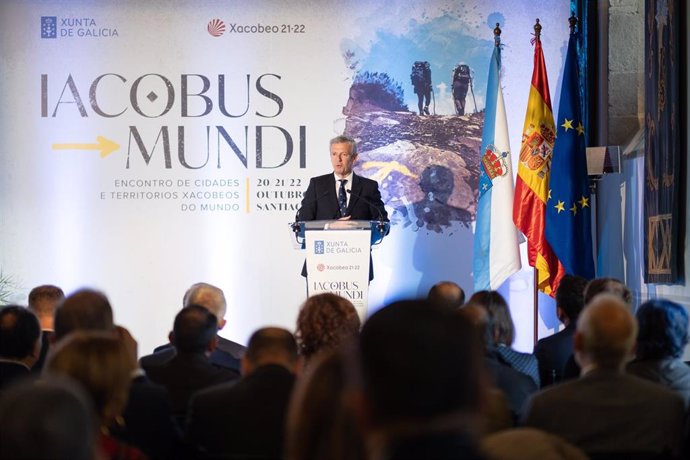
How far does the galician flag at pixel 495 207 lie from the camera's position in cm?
807

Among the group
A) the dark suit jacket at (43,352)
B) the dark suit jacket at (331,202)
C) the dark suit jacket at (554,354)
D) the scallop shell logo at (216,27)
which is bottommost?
the dark suit jacket at (554,354)

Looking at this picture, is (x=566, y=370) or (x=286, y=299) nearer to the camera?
(x=566, y=370)

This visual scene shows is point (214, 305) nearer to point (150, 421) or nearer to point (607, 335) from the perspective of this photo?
point (150, 421)

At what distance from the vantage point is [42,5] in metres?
9.40

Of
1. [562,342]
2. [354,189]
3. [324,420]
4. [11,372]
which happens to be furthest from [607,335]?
[354,189]

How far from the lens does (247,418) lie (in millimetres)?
2951

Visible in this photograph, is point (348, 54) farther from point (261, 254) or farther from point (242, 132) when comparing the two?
point (261, 254)

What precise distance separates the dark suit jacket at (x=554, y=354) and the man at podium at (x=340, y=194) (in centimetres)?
266

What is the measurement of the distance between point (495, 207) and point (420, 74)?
1.82 meters

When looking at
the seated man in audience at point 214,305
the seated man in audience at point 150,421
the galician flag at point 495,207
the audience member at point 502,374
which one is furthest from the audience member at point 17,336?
the galician flag at point 495,207

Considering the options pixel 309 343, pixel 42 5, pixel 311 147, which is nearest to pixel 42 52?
pixel 42 5

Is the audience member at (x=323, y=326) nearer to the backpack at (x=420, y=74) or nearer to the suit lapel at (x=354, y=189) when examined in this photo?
the suit lapel at (x=354, y=189)

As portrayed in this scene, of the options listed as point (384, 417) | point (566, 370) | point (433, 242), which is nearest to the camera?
point (384, 417)

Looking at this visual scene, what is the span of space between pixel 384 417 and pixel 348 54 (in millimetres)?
8262
